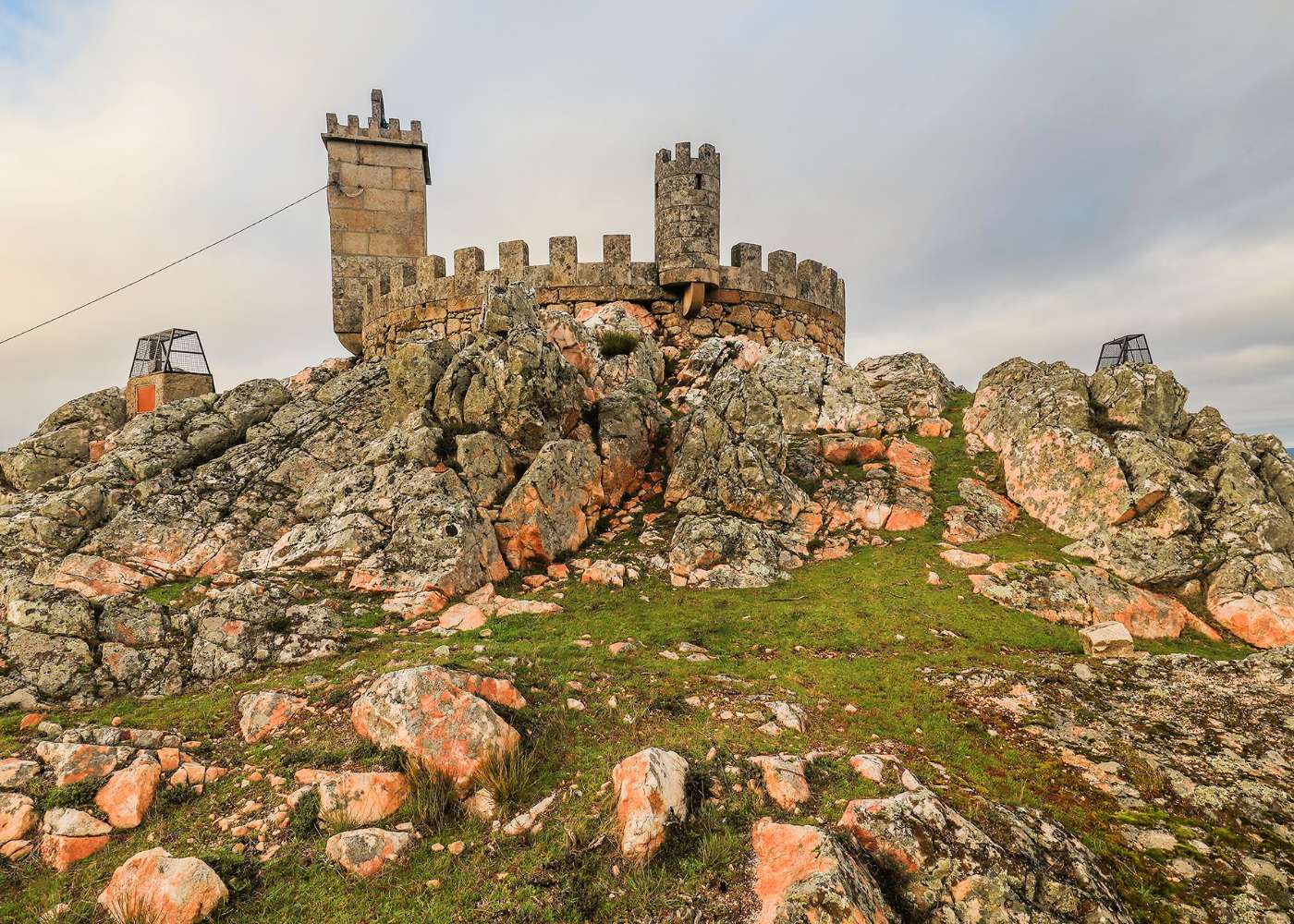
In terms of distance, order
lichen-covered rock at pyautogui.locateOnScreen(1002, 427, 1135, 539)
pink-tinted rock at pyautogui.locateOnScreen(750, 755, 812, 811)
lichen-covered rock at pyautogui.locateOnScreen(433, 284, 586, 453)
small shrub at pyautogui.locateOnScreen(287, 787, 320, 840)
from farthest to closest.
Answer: lichen-covered rock at pyautogui.locateOnScreen(433, 284, 586, 453)
lichen-covered rock at pyautogui.locateOnScreen(1002, 427, 1135, 539)
pink-tinted rock at pyautogui.locateOnScreen(750, 755, 812, 811)
small shrub at pyautogui.locateOnScreen(287, 787, 320, 840)

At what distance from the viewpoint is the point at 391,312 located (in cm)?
1969

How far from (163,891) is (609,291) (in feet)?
53.2

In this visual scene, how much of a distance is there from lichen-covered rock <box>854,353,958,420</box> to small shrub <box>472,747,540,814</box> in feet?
44.2

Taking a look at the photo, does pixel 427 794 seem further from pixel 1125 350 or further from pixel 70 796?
pixel 1125 350

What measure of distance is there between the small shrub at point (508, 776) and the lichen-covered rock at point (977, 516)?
9.39 m

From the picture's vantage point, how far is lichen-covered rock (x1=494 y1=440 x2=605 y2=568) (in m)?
11.2

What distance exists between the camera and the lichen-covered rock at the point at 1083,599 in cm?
927

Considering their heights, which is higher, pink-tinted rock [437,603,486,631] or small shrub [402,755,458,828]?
pink-tinted rock [437,603,486,631]

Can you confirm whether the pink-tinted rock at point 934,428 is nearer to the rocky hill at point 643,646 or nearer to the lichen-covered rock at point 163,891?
the rocky hill at point 643,646

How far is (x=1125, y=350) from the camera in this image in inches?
759

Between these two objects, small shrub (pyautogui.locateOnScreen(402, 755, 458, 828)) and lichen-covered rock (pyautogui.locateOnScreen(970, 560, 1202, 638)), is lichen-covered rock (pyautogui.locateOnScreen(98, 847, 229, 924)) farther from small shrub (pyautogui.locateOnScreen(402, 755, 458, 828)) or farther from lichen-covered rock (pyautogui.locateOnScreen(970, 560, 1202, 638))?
lichen-covered rock (pyautogui.locateOnScreen(970, 560, 1202, 638))

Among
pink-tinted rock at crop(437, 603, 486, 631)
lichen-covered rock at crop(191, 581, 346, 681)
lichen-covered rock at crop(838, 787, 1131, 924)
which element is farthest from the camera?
pink-tinted rock at crop(437, 603, 486, 631)

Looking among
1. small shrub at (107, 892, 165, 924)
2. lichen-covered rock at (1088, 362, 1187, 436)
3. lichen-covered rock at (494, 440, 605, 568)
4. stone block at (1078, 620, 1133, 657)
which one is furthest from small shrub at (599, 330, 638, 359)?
small shrub at (107, 892, 165, 924)

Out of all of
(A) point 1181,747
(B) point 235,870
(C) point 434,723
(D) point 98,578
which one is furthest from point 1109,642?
(D) point 98,578
